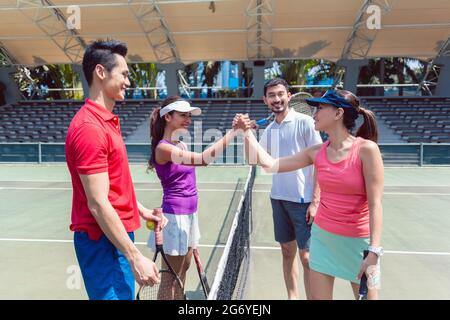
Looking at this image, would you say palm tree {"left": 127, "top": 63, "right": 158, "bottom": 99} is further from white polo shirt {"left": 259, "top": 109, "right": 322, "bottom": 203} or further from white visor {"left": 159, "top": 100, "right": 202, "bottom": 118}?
white visor {"left": 159, "top": 100, "right": 202, "bottom": 118}

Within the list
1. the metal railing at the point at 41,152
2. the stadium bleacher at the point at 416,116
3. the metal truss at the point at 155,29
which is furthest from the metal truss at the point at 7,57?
the stadium bleacher at the point at 416,116

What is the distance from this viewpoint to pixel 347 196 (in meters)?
2.56

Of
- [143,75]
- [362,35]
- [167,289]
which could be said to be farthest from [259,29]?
[167,289]

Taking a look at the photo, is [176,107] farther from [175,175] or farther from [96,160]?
[96,160]

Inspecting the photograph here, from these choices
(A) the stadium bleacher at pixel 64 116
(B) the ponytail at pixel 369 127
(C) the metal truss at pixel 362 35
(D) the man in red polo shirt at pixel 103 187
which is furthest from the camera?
(A) the stadium bleacher at pixel 64 116

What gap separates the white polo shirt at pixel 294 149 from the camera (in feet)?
11.9

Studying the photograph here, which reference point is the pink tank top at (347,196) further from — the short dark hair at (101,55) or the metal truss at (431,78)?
the metal truss at (431,78)

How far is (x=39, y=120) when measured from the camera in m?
23.7

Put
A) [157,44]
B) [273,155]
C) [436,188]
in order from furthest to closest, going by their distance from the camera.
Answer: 1. [157,44]
2. [436,188]
3. [273,155]

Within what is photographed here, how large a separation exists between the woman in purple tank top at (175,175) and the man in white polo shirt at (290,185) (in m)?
0.73
